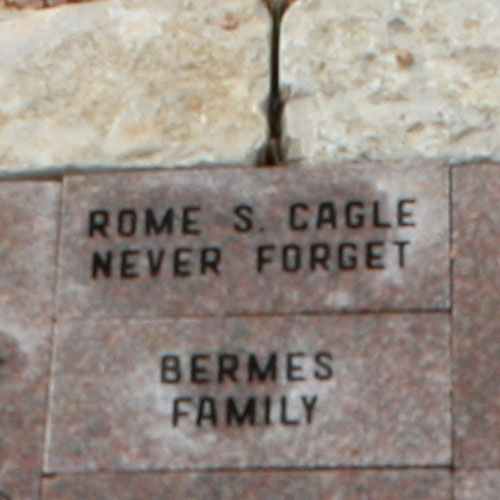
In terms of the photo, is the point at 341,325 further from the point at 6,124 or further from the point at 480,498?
the point at 6,124

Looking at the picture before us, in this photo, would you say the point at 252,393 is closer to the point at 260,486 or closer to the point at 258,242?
the point at 260,486

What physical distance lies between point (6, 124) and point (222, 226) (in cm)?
63

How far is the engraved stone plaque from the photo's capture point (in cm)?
554

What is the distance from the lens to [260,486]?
5410 millimetres

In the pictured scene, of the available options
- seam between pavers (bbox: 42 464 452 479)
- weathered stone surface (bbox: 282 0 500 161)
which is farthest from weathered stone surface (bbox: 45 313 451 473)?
weathered stone surface (bbox: 282 0 500 161)

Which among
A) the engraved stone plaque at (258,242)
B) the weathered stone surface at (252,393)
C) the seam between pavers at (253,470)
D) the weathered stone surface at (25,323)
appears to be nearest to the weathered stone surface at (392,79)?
the engraved stone plaque at (258,242)

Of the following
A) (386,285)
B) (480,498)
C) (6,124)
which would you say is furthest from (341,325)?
(6,124)

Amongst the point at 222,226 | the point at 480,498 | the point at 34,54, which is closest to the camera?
the point at 480,498

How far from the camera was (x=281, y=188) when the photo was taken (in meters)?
5.67

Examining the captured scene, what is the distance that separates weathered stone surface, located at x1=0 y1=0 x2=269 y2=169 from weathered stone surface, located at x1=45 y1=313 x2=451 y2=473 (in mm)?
451

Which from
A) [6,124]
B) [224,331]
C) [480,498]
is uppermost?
[6,124]

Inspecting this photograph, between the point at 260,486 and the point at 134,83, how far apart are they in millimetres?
1079

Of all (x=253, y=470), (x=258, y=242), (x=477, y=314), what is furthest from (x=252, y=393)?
(x=477, y=314)

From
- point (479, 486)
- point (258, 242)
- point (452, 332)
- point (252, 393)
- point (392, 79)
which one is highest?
point (392, 79)
